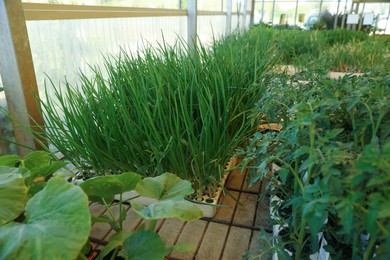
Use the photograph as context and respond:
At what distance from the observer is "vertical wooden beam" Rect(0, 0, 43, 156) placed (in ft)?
3.69

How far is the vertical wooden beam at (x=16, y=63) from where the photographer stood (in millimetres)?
1124

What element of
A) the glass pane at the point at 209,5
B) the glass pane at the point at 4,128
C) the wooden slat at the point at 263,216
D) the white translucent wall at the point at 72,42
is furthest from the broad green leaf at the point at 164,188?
the glass pane at the point at 209,5

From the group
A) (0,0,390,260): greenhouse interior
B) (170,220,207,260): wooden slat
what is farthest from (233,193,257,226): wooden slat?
(170,220,207,260): wooden slat

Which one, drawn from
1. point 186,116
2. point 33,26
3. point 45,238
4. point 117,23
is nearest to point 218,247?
point 186,116

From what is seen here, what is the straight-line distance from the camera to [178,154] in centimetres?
97

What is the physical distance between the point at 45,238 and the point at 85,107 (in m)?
0.67

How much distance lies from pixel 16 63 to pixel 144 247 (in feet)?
3.28

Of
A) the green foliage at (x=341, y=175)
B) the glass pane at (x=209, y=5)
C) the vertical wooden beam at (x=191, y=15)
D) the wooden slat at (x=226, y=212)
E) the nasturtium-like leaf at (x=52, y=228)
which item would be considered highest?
the glass pane at (x=209, y=5)

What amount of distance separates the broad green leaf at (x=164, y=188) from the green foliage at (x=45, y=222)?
0.17 metres

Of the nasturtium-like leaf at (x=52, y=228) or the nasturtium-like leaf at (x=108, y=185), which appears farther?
the nasturtium-like leaf at (x=108, y=185)

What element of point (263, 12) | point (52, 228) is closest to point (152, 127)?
point (52, 228)

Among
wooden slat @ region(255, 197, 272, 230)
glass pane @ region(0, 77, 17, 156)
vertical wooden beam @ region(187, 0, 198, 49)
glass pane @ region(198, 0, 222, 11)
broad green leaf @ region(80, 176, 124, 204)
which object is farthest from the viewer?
glass pane @ region(198, 0, 222, 11)

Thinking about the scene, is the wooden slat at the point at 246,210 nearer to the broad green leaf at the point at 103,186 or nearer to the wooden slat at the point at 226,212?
the wooden slat at the point at 226,212

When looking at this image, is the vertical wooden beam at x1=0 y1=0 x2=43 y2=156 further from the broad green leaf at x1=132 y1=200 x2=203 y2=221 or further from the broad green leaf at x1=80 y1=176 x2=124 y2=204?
the broad green leaf at x1=132 y1=200 x2=203 y2=221
